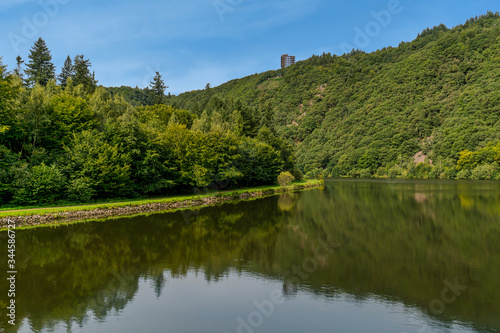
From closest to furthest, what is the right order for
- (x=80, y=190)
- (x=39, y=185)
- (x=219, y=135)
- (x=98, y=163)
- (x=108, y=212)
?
(x=39, y=185), (x=108, y=212), (x=80, y=190), (x=98, y=163), (x=219, y=135)

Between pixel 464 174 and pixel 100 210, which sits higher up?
pixel 464 174

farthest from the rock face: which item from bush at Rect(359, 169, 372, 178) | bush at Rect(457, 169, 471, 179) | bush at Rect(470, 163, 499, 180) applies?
bush at Rect(359, 169, 372, 178)

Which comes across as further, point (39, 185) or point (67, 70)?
point (67, 70)

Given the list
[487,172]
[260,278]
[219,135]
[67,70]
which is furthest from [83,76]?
[487,172]

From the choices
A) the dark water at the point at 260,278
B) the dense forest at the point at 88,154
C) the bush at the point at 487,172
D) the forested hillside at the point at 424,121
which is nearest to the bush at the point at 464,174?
the forested hillside at the point at 424,121

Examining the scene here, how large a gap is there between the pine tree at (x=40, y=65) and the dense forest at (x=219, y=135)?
244 mm

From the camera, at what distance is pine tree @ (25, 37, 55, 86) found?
80369 mm

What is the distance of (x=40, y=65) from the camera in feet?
270

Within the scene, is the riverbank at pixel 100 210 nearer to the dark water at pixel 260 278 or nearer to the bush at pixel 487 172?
the dark water at pixel 260 278

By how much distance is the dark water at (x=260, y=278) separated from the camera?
38.5 ft

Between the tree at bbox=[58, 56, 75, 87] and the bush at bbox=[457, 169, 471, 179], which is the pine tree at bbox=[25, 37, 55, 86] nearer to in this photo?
the tree at bbox=[58, 56, 75, 87]

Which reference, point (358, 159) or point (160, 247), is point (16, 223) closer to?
point (160, 247)

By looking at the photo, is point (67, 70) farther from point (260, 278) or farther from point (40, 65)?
point (260, 278)

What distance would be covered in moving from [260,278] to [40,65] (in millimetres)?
90555
